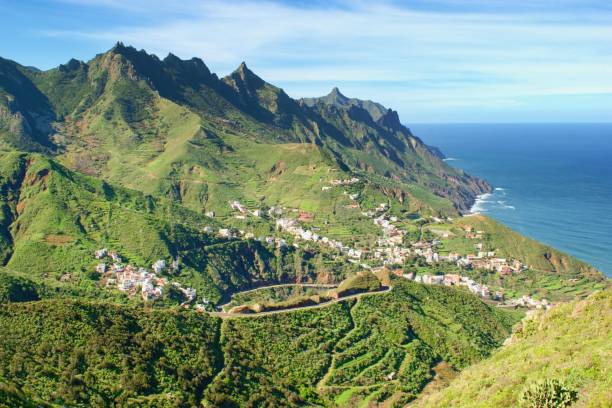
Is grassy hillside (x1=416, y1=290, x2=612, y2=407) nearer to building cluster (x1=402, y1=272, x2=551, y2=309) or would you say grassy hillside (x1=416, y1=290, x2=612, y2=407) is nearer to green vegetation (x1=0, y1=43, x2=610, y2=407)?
green vegetation (x1=0, y1=43, x2=610, y2=407)

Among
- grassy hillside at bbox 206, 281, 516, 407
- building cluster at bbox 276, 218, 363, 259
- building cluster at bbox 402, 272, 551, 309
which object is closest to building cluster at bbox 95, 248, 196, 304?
grassy hillside at bbox 206, 281, 516, 407

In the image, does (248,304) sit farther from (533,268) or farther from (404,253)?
(533,268)

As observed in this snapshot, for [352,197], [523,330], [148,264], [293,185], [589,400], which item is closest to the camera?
[589,400]

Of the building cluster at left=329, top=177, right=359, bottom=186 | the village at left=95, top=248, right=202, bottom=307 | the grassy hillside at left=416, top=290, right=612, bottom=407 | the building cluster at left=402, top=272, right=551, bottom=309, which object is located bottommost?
the building cluster at left=402, top=272, right=551, bottom=309

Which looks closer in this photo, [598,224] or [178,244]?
[178,244]

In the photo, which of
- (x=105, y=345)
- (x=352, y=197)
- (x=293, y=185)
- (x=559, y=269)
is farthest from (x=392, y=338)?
(x=293, y=185)

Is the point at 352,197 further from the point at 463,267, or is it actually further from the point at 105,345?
the point at 105,345
